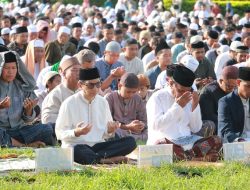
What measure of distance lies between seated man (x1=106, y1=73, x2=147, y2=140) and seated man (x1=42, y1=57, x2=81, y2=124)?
66 cm

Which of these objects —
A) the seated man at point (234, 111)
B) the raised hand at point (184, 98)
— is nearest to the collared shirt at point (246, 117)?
the seated man at point (234, 111)

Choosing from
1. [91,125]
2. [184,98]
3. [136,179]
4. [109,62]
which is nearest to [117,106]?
[184,98]

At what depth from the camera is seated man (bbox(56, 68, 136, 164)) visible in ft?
27.5

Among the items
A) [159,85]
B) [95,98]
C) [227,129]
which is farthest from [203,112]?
[95,98]

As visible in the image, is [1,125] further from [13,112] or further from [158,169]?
[158,169]

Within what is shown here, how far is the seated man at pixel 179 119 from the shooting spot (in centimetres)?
862

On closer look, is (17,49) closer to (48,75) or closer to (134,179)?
(48,75)

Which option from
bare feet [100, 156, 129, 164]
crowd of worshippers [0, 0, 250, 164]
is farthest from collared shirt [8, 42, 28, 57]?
bare feet [100, 156, 129, 164]

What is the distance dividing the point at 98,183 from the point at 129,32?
47.7 ft

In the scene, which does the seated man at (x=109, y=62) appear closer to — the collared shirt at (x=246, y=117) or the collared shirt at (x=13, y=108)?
the collared shirt at (x=13, y=108)

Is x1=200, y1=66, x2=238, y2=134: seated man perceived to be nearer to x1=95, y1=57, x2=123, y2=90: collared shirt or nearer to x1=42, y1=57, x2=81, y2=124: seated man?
x1=42, y1=57, x2=81, y2=124: seated man

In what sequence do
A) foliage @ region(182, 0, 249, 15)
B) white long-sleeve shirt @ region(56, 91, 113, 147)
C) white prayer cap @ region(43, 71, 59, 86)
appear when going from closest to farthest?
white long-sleeve shirt @ region(56, 91, 113, 147) → white prayer cap @ region(43, 71, 59, 86) → foliage @ region(182, 0, 249, 15)

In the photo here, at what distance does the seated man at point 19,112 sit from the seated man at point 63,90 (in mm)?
281

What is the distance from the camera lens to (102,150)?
8.59 meters
